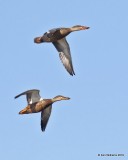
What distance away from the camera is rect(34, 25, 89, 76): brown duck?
2073 cm

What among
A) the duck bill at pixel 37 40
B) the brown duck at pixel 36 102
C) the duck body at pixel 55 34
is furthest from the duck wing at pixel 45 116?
the duck body at pixel 55 34

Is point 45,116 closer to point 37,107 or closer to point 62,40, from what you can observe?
point 37,107

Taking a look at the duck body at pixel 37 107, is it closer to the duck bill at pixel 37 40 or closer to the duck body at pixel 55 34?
the duck body at pixel 55 34

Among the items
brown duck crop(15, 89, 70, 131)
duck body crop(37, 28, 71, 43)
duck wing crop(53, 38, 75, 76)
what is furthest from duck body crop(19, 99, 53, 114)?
duck body crop(37, 28, 71, 43)

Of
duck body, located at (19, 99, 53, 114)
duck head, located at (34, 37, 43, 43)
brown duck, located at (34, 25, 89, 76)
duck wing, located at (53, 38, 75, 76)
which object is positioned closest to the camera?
duck body, located at (19, 99, 53, 114)

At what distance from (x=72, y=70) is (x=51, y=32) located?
6.20 feet

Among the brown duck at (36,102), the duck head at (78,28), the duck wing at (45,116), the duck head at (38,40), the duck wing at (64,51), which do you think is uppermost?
the duck head at (78,28)

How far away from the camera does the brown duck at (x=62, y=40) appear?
20.7m

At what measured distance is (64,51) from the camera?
22.5 m

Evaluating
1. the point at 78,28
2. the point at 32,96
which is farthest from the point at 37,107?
the point at 78,28

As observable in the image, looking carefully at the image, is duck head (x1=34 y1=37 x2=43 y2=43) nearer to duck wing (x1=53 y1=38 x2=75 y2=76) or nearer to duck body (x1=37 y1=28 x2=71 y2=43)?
duck body (x1=37 y1=28 x2=71 y2=43)

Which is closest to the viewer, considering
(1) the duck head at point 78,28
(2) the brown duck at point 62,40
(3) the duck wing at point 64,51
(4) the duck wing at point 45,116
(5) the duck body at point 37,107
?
(5) the duck body at point 37,107

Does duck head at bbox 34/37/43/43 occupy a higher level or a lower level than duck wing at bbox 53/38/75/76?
higher

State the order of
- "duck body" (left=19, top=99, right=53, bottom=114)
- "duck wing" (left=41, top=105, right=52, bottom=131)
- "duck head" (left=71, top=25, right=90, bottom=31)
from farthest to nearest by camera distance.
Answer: "duck wing" (left=41, top=105, right=52, bottom=131) < "duck head" (left=71, top=25, right=90, bottom=31) < "duck body" (left=19, top=99, right=53, bottom=114)
